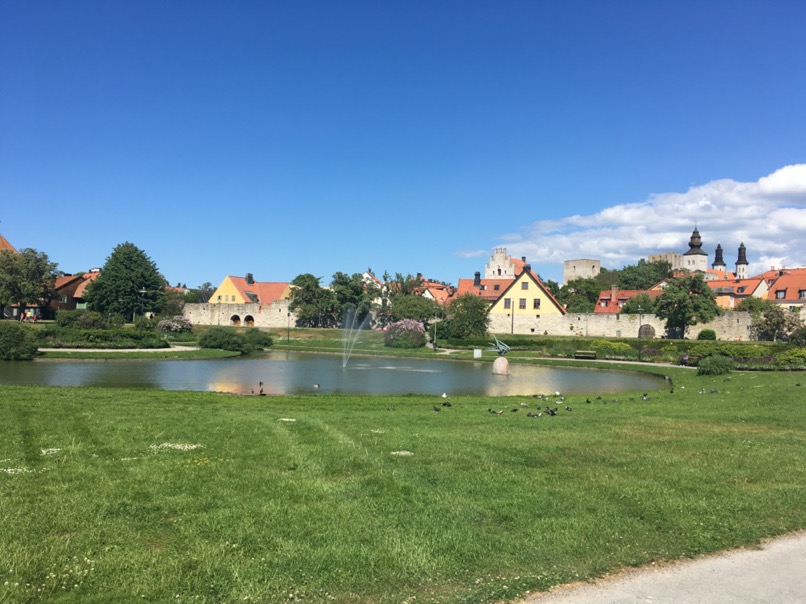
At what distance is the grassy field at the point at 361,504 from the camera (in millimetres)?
4984

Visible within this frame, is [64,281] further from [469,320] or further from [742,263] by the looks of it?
[742,263]

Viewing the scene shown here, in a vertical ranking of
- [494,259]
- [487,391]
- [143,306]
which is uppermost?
[494,259]

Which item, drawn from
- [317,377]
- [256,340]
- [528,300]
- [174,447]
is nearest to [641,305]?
[528,300]

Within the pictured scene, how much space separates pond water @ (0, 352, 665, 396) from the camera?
83.3 ft

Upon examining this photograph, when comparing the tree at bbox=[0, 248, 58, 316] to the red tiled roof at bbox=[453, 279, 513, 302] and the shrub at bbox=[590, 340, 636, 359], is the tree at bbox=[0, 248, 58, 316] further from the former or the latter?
the shrub at bbox=[590, 340, 636, 359]

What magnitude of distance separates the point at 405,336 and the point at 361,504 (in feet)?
169

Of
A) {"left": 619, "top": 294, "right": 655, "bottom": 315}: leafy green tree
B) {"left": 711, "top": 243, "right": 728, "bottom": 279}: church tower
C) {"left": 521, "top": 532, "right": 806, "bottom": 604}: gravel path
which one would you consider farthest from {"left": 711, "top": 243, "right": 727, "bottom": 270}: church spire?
{"left": 521, "top": 532, "right": 806, "bottom": 604}: gravel path

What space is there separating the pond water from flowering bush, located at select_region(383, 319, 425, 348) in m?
17.2

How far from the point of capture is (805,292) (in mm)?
76250

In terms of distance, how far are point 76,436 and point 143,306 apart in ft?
212

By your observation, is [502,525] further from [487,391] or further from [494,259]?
[494,259]

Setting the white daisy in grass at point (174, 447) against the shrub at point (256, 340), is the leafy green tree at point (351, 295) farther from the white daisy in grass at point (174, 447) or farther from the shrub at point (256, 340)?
the white daisy in grass at point (174, 447)

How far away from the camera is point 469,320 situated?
6188 centimetres

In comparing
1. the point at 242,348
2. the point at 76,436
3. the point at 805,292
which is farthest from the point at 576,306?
the point at 76,436
